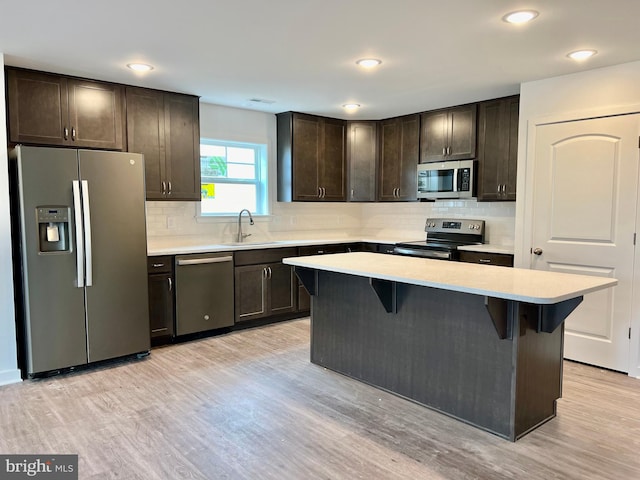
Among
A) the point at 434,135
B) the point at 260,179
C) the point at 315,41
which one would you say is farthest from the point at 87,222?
the point at 434,135

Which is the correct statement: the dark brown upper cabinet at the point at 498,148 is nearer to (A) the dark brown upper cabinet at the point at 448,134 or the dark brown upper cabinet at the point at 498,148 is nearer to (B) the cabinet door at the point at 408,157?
(A) the dark brown upper cabinet at the point at 448,134

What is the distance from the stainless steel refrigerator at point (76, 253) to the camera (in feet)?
10.8

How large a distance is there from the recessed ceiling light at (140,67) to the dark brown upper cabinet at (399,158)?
118 inches

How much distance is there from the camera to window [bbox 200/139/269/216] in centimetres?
495

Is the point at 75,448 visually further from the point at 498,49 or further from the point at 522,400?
the point at 498,49

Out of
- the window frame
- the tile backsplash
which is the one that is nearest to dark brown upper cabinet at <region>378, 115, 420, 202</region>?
the tile backsplash

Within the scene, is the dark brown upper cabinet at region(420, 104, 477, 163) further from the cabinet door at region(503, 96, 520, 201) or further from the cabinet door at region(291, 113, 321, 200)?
the cabinet door at region(291, 113, 321, 200)

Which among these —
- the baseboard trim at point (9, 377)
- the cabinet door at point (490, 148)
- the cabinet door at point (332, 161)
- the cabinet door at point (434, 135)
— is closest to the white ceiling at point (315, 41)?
the cabinet door at point (490, 148)

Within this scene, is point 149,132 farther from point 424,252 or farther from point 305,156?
point 424,252

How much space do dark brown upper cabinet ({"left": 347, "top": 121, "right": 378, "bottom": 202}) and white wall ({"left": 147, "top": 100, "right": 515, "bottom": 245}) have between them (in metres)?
0.45

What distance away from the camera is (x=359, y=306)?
10.9ft

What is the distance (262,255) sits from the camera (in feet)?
15.6

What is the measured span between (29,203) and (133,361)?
1469 millimetres

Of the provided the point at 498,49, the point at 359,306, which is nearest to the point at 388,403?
the point at 359,306
